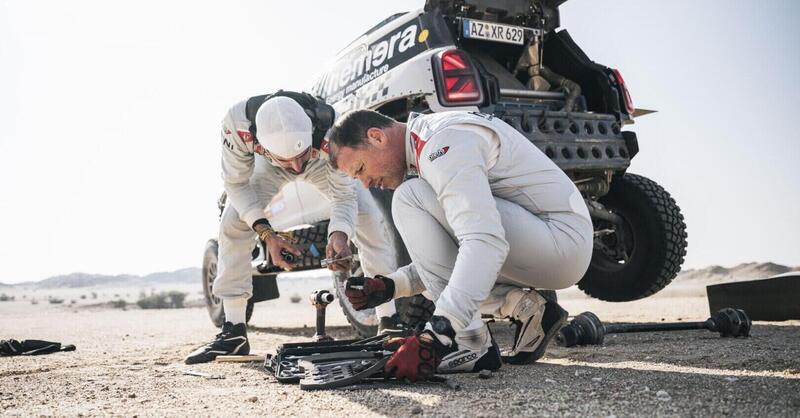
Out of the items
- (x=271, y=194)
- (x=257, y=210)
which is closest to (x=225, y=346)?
(x=257, y=210)

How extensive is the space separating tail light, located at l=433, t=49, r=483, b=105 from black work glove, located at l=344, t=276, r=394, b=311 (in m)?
1.30

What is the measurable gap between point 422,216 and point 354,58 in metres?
2.30

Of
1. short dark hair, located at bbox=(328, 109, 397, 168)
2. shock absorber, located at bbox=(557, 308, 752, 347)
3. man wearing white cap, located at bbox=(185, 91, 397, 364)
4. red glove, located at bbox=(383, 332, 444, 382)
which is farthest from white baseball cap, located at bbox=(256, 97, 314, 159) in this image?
shock absorber, located at bbox=(557, 308, 752, 347)

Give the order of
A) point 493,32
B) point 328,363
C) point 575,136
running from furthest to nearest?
point 493,32, point 575,136, point 328,363

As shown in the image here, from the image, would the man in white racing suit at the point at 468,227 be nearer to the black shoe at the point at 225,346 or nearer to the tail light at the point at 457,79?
the tail light at the point at 457,79

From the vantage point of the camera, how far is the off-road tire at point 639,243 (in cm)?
457

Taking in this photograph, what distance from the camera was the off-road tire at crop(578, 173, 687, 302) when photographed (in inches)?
180

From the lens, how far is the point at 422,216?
304 centimetres

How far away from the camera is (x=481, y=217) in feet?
8.05

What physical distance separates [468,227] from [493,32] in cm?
253

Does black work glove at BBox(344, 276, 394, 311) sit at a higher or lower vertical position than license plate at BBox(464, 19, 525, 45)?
lower

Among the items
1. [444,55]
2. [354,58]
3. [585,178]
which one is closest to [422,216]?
[444,55]

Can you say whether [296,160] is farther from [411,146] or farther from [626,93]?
[626,93]

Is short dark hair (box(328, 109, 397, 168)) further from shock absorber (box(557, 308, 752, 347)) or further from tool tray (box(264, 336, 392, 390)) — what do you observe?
shock absorber (box(557, 308, 752, 347))
